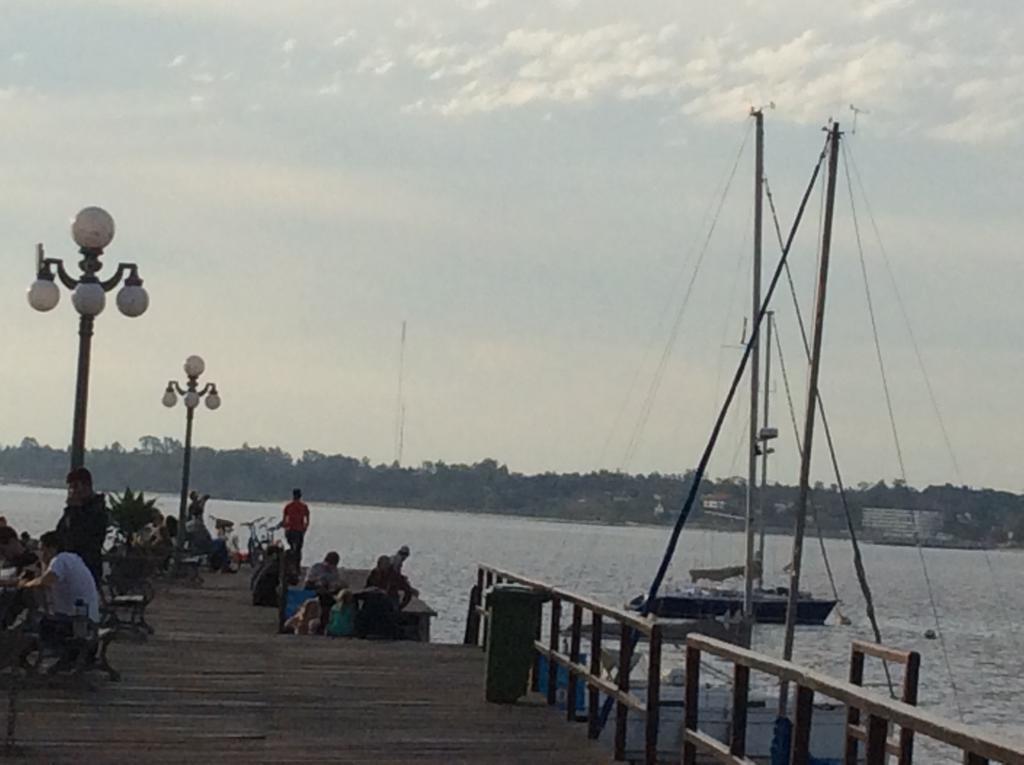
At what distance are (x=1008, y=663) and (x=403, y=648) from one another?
146 feet

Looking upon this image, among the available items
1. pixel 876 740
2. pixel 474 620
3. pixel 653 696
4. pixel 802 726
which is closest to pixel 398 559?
pixel 474 620

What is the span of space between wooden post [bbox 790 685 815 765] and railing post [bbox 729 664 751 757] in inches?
29.4

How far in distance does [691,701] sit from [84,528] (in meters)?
6.28

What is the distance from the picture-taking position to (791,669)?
791 cm

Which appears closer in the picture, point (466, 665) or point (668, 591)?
point (466, 665)

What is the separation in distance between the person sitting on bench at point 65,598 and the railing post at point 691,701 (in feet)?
17.1

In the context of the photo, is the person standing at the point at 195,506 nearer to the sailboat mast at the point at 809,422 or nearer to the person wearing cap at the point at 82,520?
the sailboat mast at the point at 809,422

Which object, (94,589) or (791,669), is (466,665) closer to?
(94,589)

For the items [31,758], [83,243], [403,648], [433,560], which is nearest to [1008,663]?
[403,648]

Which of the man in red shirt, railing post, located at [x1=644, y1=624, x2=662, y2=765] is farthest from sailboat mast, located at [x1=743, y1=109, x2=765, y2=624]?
railing post, located at [x1=644, y1=624, x2=662, y2=765]

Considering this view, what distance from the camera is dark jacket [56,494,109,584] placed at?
13984 millimetres

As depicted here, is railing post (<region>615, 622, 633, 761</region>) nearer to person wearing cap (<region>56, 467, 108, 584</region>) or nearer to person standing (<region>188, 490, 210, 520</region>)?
person wearing cap (<region>56, 467, 108, 584</region>)

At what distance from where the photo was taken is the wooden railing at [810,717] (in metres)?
5.77

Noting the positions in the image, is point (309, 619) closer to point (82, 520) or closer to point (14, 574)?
point (14, 574)
